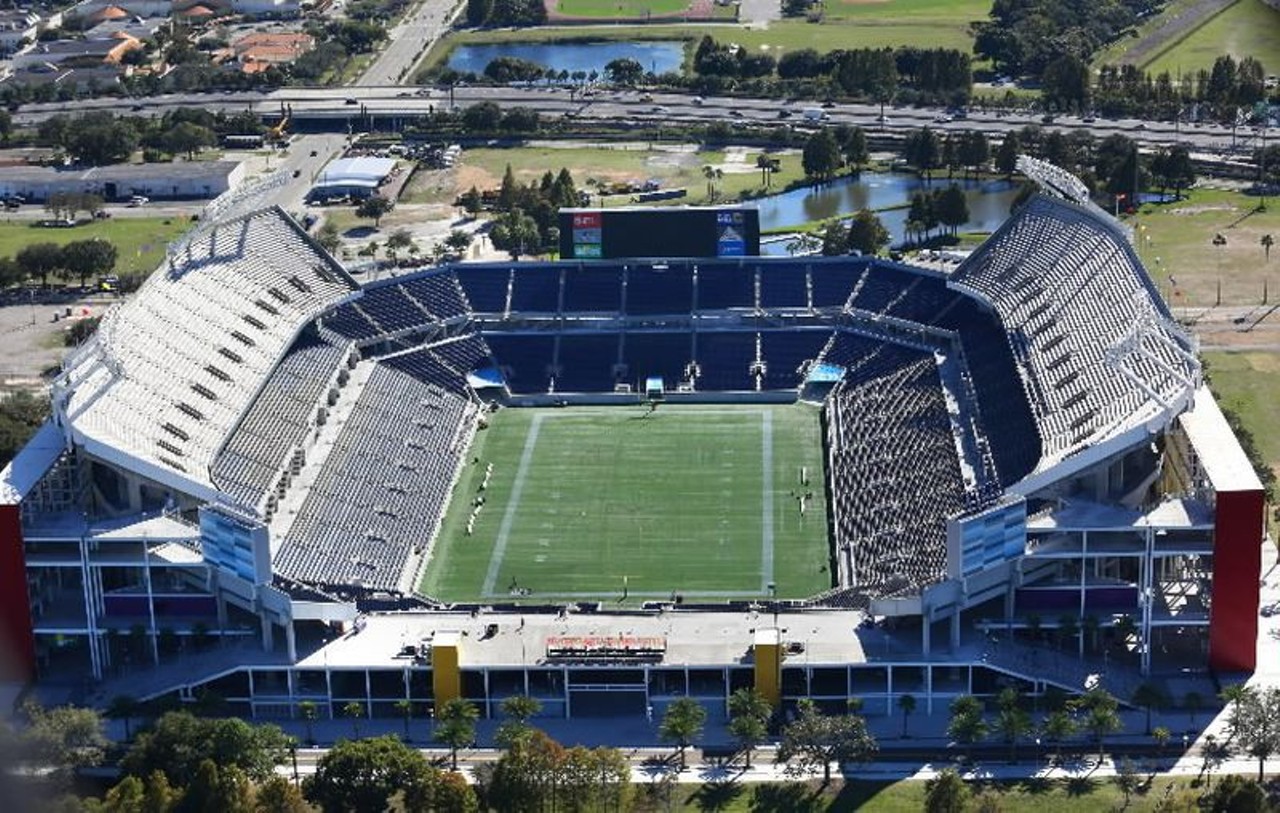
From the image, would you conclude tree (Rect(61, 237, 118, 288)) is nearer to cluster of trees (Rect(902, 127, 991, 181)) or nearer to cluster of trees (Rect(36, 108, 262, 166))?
cluster of trees (Rect(36, 108, 262, 166))

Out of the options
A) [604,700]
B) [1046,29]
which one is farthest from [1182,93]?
[604,700]

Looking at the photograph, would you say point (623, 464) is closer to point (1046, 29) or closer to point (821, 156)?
point (821, 156)

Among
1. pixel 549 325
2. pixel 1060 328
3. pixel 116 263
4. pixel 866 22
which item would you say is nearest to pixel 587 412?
pixel 549 325

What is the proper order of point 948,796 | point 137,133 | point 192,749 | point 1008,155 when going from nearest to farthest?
point 948,796 → point 192,749 → point 1008,155 → point 137,133

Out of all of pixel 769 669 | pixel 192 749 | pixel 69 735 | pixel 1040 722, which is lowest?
pixel 1040 722

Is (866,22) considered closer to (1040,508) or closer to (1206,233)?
(1206,233)
